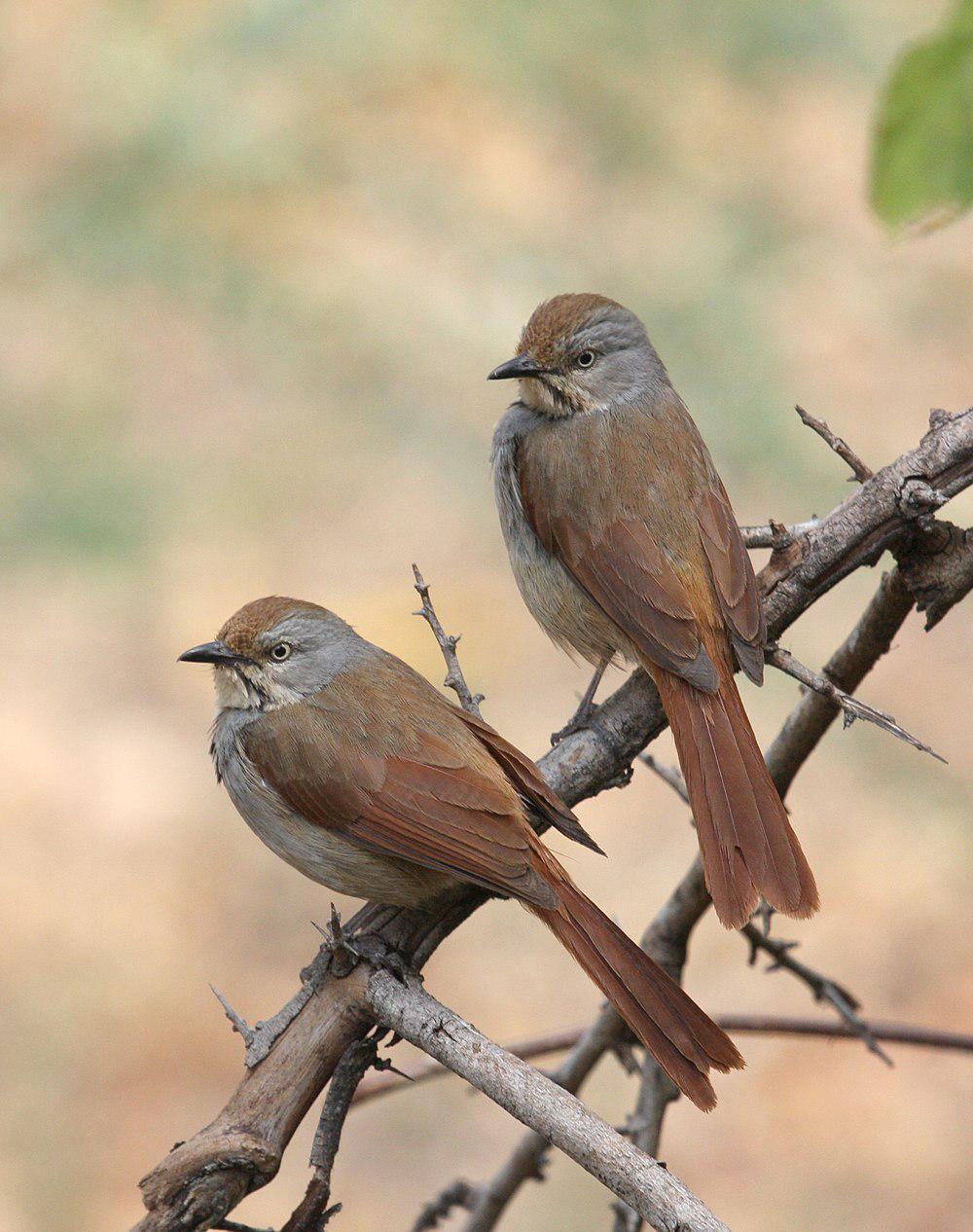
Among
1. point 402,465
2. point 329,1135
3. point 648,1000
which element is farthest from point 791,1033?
point 402,465

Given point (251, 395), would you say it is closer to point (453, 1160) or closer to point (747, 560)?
point (453, 1160)

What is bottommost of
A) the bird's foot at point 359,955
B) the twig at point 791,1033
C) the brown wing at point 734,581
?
the bird's foot at point 359,955

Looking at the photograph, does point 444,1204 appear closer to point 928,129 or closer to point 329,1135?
point 329,1135

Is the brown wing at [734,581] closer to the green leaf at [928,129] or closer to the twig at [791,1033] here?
the twig at [791,1033]

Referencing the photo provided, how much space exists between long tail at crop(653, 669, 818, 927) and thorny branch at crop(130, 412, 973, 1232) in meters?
0.07

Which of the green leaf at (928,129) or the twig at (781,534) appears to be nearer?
the green leaf at (928,129)

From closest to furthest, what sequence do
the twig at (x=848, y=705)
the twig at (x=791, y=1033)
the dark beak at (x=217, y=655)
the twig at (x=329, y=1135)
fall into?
the twig at (x=329, y=1135) < the twig at (x=848, y=705) < the twig at (x=791, y=1033) < the dark beak at (x=217, y=655)

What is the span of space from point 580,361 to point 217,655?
1.46 metres

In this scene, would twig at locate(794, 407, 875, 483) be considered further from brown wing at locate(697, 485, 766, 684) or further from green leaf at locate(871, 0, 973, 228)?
green leaf at locate(871, 0, 973, 228)

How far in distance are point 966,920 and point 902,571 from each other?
4089 millimetres

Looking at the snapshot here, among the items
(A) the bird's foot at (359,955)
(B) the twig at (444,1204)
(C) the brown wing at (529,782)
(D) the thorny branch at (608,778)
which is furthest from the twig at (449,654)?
(B) the twig at (444,1204)

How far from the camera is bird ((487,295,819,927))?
352 centimetres

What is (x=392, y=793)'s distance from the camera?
3.61 metres

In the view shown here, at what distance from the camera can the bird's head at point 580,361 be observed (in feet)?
15.2
